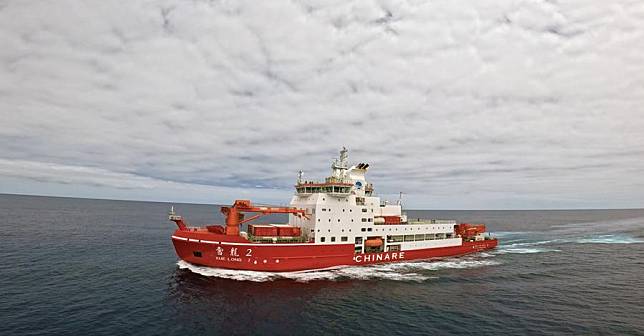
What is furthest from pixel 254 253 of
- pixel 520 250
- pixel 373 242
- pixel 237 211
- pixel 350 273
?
pixel 520 250

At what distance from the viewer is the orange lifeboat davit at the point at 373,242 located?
4081cm

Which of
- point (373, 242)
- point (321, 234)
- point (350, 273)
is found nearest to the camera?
point (350, 273)

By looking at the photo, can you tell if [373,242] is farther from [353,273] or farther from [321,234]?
[321,234]

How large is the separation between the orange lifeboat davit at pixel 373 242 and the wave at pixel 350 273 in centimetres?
254

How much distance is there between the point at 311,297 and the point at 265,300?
4.05 metres

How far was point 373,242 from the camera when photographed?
135 feet

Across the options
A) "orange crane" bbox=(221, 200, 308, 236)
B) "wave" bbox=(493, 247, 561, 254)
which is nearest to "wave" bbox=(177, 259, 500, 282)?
"orange crane" bbox=(221, 200, 308, 236)

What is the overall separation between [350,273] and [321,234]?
5.39 m

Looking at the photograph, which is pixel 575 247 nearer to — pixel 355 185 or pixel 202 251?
pixel 355 185

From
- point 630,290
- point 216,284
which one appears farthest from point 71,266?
point 630,290

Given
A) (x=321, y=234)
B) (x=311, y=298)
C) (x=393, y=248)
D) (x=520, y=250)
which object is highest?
(x=321, y=234)

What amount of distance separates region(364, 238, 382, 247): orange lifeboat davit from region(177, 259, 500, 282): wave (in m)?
2.54

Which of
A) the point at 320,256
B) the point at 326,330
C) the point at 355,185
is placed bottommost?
the point at 326,330

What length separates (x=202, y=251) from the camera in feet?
114
